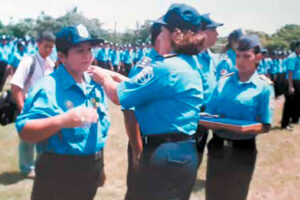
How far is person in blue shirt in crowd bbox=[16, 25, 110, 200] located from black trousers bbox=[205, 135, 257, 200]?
1.26m

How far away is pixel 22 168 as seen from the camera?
5090mm

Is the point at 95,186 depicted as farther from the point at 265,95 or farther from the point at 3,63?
the point at 3,63

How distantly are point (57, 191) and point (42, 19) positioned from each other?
46.1 meters

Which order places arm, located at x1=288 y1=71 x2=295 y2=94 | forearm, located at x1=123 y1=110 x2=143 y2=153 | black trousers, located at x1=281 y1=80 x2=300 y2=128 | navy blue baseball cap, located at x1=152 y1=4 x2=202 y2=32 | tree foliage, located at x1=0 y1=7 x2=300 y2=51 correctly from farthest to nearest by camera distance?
tree foliage, located at x1=0 y1=7 x2=300 y2=51, black trousers, located at x1=281 y1=80 x2=300 y2=128, arm, located at x1=288 y1=71 x2=295 y2=94, forearm, located at x1=123 y1=110 x2=143 y2=153, navy blue baseball cap, located at x1=152 y1=4 x2=202 y2=32

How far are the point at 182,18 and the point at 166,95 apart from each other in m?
0.46

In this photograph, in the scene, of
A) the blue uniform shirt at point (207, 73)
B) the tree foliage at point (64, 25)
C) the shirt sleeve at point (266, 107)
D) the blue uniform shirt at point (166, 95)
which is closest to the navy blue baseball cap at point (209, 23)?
the blue uniform shirt at point (207, 73)

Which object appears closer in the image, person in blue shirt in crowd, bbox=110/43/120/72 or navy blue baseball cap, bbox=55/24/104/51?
navy blue baseball cap, bbox=55/24/104/51

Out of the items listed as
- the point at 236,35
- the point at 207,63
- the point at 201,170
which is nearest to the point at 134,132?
the point at 207,63

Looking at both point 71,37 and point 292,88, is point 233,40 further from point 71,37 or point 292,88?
point 292,88

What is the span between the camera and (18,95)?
160 inches

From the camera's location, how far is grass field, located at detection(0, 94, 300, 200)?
4828mm

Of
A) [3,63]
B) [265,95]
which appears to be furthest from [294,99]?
[3,63]

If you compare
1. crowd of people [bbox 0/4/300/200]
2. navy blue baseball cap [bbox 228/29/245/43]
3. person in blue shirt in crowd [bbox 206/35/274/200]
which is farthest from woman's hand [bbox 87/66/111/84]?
navy blue baseball cap [bbox 228/29/245/43]

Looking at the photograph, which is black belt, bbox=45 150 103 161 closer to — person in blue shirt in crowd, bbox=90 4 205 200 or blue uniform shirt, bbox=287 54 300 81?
person in blue shirt in crowd, bbox=90 4 205 200
